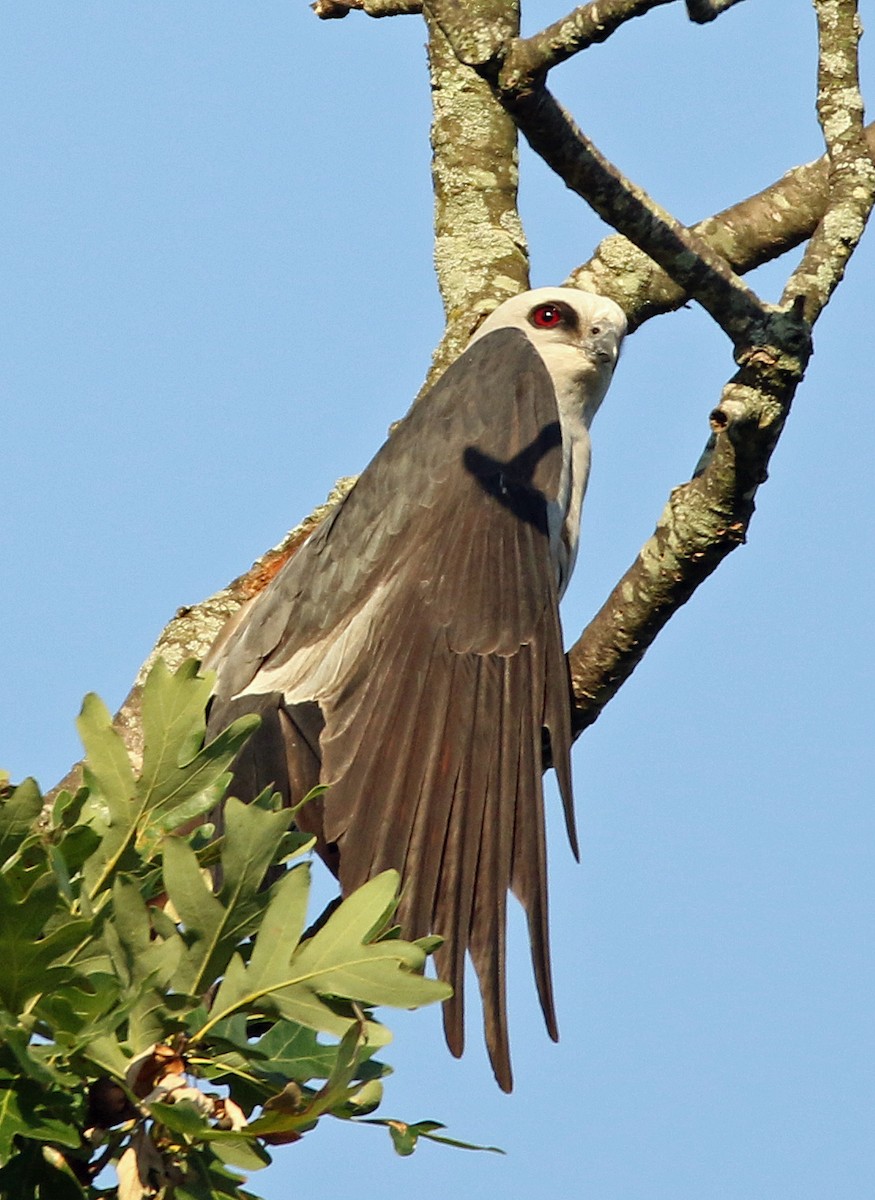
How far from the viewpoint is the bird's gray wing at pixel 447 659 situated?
13.6 ft

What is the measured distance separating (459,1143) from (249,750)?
239cm

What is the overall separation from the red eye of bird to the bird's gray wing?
17.1 inches

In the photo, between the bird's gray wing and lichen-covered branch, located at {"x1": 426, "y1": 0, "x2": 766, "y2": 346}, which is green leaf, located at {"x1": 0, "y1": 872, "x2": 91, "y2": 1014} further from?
lichen-covered branch, located at {"x1": 426, "y1": 0, "x2": 766, "y2": 346}

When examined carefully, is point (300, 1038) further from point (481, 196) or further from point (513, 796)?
point (481, 196)

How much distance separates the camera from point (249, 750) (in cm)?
476

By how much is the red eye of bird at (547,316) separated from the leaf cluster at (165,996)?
3846 mm

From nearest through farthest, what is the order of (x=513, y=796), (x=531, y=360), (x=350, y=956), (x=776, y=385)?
(x=350, y=956)
(x=776, y=385)
(x=513, y=796)
(x=531, y=360)

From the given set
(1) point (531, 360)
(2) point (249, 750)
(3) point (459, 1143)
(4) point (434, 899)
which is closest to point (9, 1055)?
(3) point (459, 1143)

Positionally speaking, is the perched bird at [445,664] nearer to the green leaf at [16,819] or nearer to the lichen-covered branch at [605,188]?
the lichen-covered branch at [605,188]

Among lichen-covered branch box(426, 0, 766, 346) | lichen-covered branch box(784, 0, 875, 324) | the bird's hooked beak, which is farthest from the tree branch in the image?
the bird's hooked beak

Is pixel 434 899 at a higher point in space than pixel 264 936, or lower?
higher

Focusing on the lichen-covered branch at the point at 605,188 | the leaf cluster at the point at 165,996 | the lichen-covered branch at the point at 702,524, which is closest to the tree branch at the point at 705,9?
the lichen-covered branch at the point at 605,188

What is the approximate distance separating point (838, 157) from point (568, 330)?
2112 millimetres

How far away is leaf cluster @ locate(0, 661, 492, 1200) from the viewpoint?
226 cm
